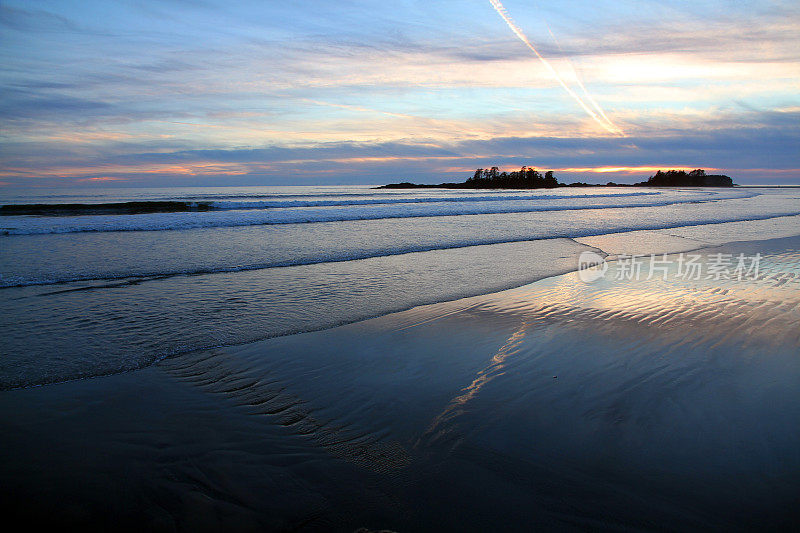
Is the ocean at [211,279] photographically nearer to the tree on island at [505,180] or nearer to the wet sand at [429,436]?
the wet sand at [429,436]

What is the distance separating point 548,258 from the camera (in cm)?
1089

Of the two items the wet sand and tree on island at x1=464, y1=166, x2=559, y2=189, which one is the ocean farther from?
tree on island at x1=464, y1=166, x2=559, y2=189

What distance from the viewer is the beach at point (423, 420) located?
99.0 inches

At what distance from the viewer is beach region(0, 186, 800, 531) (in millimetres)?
2514

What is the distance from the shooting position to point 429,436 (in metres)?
3.21

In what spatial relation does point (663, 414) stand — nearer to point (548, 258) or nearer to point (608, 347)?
point (608, 347)

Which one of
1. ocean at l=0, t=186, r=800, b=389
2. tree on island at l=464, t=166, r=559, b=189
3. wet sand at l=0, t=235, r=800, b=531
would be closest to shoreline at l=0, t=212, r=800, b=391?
ocean at l=0, t=186, r=800, b=389

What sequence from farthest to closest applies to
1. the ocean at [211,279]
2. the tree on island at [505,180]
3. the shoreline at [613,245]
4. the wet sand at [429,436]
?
the tree on island at [505,180], the shoreline at [613,245], the ocean at [211,279], the wet sand at [429,436]

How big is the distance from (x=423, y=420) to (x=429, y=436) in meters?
0.24

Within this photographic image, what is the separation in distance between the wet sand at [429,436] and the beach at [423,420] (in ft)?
0.05

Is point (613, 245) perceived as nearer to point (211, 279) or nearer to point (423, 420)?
point (211, 279)

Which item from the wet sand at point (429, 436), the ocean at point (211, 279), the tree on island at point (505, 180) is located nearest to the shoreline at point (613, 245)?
the ocean at point (211, 279)

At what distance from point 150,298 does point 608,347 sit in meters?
6.50

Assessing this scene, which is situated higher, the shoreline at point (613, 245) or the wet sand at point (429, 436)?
the shoreline at point (613, 245)
